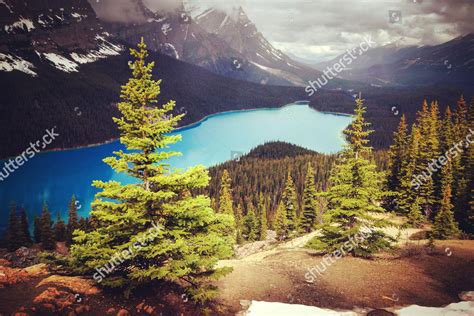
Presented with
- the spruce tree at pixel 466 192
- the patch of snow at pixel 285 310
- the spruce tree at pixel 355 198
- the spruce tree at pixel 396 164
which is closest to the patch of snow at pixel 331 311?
the patch of snow at pixel 285 310

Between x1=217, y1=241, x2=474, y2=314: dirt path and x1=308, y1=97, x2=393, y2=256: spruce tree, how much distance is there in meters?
1.14

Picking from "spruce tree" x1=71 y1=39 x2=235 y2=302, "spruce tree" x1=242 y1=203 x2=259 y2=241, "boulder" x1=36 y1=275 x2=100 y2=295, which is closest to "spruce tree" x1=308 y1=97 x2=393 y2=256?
"spruce tree" x1=71 y1=39 x2=235 y2=302

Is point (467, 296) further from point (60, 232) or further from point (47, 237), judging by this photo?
point (60, 232)

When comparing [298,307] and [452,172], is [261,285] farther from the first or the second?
[452,172]

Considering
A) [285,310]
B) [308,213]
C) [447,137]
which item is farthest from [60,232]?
[447,137]

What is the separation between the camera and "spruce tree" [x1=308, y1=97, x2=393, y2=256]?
20719 millimetres

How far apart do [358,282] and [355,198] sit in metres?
5.62

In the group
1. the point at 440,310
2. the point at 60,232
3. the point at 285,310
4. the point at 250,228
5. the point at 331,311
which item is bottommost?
the point at 250,228

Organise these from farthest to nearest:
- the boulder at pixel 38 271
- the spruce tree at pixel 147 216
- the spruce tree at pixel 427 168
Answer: the spruce tree at pixel 427 168, the boulder at pixel 38 271, the spruce tree at pixel 147 216

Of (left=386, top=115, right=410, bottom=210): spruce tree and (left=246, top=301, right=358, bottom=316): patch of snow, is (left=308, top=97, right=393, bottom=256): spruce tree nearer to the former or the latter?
(left=246, top=301, right=358, bottom=316): patch of snow

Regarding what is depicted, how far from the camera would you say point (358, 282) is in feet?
57.6

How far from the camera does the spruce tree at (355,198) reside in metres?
20.7

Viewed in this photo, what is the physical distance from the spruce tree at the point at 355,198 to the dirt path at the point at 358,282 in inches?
44.9

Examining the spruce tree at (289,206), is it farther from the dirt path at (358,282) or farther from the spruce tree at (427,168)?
the dirt path at (358,282)
